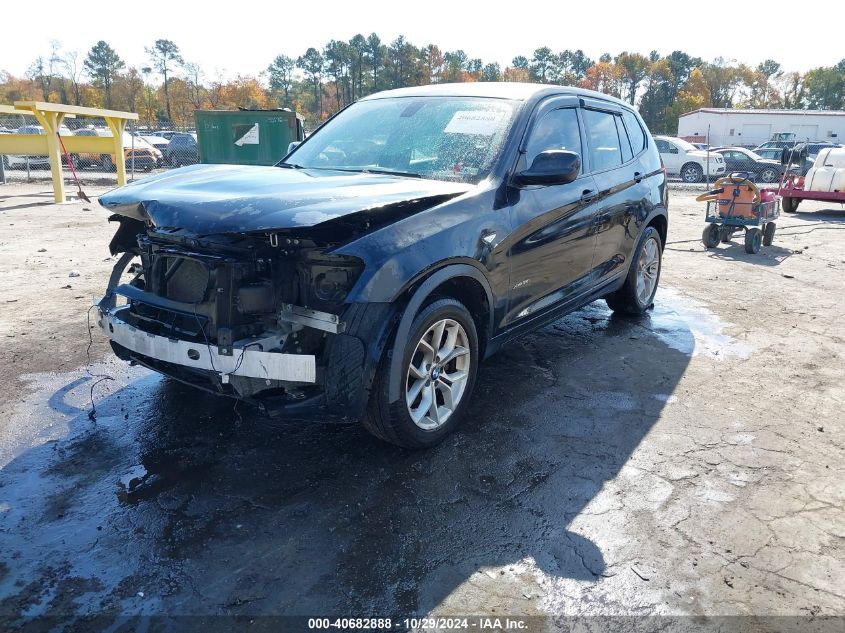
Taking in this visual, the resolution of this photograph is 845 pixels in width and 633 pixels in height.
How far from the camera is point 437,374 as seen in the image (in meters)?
3.46

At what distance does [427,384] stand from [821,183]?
50.7 ft

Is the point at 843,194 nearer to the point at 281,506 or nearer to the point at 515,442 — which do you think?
the point at 515,442

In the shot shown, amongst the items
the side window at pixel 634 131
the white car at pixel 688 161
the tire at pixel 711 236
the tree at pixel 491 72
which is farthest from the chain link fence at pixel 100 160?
the tree at pixel 491 72

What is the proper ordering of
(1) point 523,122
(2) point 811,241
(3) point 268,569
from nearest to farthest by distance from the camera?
(3) point 268,569 → (1) point 523,122 → (2) point 811,241

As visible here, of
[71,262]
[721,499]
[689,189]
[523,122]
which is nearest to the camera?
[721,499]

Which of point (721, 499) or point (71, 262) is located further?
point (71, 262)

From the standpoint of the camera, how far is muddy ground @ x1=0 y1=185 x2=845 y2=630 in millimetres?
2436

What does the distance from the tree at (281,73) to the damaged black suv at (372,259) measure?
88854 millimetres

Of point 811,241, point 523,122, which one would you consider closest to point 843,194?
point 811,241

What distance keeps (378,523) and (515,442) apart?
1096 millimetres

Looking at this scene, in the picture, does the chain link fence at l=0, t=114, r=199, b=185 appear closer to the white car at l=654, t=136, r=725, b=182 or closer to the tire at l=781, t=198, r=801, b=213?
the white car at l=654, t=136, r=725, b=182

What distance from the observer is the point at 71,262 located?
7879 millimetres

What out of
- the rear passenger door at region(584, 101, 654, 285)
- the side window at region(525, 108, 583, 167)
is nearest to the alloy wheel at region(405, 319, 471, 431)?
the side window at region(525, 108, 583, 167)

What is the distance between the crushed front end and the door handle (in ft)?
7.05
